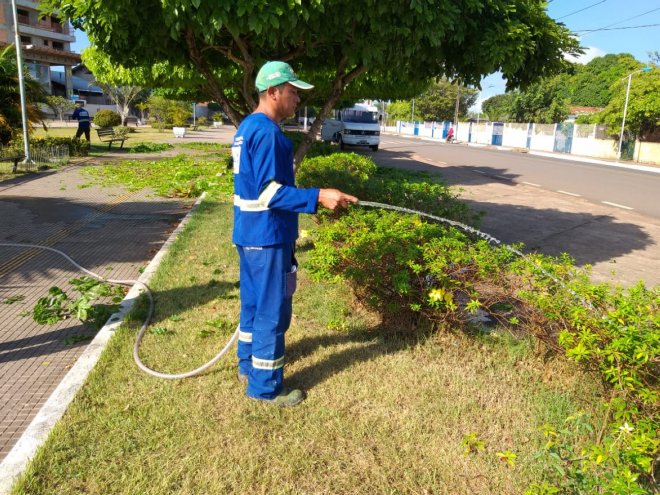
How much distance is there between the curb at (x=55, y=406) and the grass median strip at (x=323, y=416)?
7 cm

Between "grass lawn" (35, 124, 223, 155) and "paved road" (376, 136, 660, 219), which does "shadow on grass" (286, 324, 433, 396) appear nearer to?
"paved road" (376, 136, 660, 219)

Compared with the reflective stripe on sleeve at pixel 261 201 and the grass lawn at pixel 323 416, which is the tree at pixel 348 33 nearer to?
the reflective stripe on sleeve at pixel 261 201

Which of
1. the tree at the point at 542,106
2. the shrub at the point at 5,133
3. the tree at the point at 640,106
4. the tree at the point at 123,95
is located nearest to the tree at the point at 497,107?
the tree at the point at 542,106

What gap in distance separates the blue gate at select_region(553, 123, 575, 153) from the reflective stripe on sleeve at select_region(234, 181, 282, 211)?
3985 cm

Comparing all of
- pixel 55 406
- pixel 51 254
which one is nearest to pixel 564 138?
pixel 51 254

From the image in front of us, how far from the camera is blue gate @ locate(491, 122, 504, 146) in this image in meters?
47.7

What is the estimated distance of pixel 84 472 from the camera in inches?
101

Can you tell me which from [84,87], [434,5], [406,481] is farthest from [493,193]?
[84,87]

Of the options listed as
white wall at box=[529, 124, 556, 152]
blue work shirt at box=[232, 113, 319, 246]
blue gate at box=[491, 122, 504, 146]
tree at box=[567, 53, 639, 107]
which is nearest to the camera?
blue work shirt at box=[232, 113, 319, 246]

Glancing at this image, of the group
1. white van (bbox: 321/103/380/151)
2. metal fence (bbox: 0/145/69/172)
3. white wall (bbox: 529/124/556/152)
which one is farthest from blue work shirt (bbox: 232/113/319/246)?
white wall (bbox: 529/124/556/152)

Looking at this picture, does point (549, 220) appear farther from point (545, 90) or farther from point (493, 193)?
point (545, 90)

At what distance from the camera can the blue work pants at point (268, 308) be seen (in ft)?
10.1

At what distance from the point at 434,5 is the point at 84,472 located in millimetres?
4166

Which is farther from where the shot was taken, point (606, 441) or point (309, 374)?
point (309, 374)
